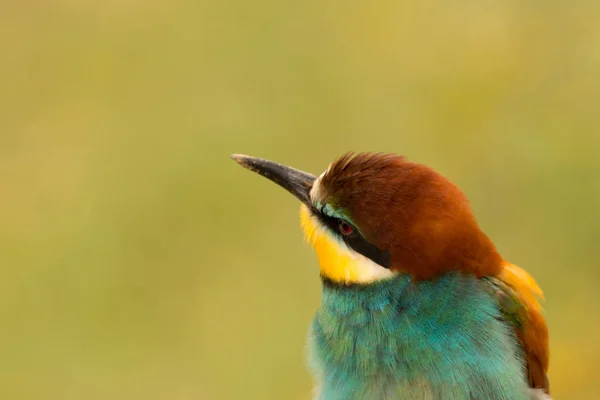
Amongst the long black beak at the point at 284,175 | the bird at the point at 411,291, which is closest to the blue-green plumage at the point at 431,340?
the bird at the point at 411,291

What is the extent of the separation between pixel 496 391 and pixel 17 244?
1888 mm

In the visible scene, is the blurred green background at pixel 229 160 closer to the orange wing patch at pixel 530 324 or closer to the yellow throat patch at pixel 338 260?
the orange wing patch at pixel 530 324

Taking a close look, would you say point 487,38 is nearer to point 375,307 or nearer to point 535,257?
point 535,257

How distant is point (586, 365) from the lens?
236cm

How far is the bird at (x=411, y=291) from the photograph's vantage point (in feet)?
4.25

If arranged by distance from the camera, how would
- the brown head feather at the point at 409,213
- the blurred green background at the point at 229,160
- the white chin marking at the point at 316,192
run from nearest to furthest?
the brown head feather at the point at 409,213 → the white chin marking at the point at 316,192 → the blurred green background at the point at 229,160

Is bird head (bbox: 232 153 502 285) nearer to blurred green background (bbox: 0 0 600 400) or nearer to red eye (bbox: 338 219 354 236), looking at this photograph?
red eye (bbox: 338 219 354 236)

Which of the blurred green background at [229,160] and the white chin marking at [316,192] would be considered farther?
the blurred green background at [229,160]

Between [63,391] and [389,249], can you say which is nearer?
[389,249]

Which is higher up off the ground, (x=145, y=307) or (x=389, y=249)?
(x=389, y=249)

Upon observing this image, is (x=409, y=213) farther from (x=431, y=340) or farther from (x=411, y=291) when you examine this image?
(x=431, y=340)

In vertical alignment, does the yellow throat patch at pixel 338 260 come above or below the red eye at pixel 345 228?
below

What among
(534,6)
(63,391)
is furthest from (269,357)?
(534,6)

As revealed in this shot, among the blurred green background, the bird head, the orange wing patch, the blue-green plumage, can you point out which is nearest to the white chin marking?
the bird head
